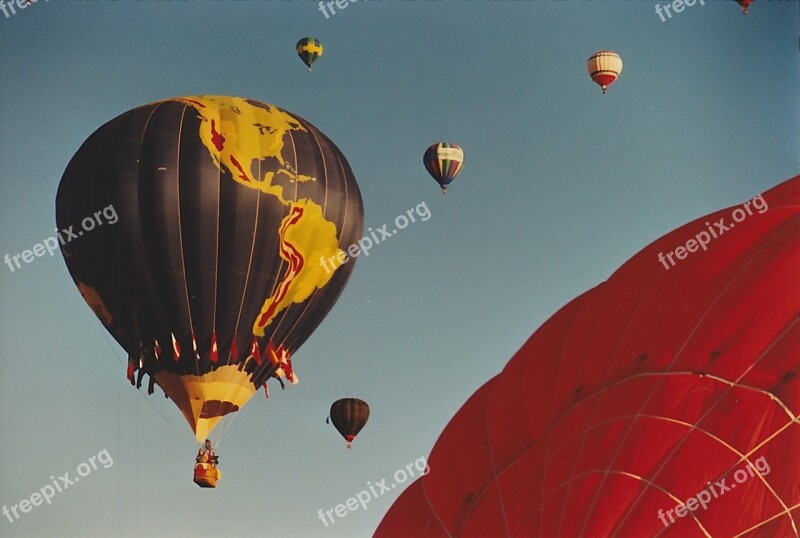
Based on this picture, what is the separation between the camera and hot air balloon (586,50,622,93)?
92.8 feet

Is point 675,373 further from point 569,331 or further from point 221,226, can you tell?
point 221,226

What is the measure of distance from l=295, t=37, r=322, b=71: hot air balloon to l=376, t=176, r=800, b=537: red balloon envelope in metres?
13.2

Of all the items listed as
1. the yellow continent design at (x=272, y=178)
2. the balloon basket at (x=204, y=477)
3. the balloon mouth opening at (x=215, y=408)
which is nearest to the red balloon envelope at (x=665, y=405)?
the yellow continent design at (x=272, y=178)

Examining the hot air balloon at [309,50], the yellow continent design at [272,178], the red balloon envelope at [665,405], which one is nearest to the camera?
the red balloon envelope at [665,405]

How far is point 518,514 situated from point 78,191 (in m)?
10.1

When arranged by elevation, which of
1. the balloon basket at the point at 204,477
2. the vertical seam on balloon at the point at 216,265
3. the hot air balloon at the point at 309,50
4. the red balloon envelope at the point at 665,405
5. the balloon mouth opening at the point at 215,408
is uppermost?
the hot air balloon at the point at 309,50

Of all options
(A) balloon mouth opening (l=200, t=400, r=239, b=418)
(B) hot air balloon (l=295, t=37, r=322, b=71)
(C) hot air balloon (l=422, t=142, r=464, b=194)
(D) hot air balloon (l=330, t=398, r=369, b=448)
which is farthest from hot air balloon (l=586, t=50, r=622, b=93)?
(A) balloon mouth opening (l=200, t=400, r=239, b=418)

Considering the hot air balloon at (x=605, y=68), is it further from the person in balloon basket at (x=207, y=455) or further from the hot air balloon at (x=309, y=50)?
the person in balloon basket at (x=207, y=455)

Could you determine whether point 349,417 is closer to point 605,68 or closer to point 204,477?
point 204,477

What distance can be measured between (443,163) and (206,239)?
6.81m

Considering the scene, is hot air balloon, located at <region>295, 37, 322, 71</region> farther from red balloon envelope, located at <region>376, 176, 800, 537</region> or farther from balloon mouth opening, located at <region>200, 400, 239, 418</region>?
red balloon envelope, located at <region>376, 176, 800, 537</region>

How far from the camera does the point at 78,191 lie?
77.8 feet

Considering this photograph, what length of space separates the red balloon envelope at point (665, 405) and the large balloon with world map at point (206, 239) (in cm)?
620

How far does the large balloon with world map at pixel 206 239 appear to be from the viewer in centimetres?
2309
